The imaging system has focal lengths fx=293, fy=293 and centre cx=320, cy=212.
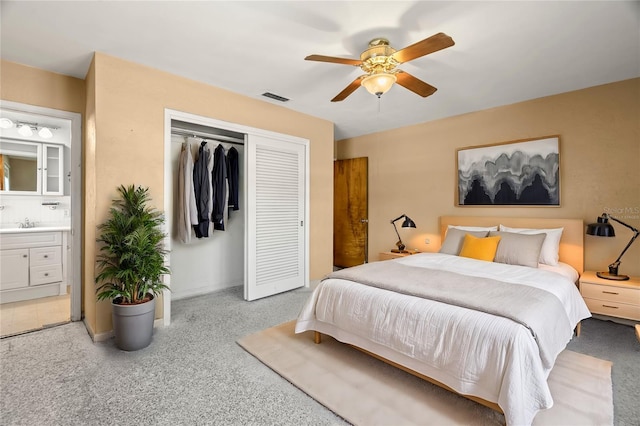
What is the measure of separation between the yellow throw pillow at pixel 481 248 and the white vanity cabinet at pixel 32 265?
5208 mm

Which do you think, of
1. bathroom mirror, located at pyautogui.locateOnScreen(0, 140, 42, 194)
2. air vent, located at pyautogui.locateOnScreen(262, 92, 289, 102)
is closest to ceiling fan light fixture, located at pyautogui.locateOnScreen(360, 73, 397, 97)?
air vent, located at pyautogui.locateOnScreen(262, 92, 289, 102)

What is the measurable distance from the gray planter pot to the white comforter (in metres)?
1.29

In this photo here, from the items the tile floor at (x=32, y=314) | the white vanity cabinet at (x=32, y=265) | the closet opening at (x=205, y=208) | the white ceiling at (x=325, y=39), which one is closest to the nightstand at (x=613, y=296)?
the white ceiling at (x=325, y=39)

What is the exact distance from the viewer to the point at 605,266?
3146 millimetres

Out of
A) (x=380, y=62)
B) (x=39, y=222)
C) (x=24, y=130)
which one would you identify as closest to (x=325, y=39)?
(x=380, y=62)

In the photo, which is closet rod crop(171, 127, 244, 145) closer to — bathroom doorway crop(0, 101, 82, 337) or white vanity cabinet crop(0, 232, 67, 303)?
bathroom doorway crop(0, 101, 82, 337)

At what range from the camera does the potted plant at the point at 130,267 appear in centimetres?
241

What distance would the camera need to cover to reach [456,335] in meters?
1.74

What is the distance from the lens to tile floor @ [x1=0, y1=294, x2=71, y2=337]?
2912 millimetres

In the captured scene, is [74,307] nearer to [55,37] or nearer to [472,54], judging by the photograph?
[55,37]

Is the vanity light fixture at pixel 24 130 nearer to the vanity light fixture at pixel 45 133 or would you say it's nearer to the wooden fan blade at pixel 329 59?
the vanity light fixture at pixel 45 133

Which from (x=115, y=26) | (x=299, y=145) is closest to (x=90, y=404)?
(x=115, y=26)

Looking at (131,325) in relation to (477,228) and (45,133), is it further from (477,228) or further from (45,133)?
(477,228)

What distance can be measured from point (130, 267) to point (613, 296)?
4.35 meters
